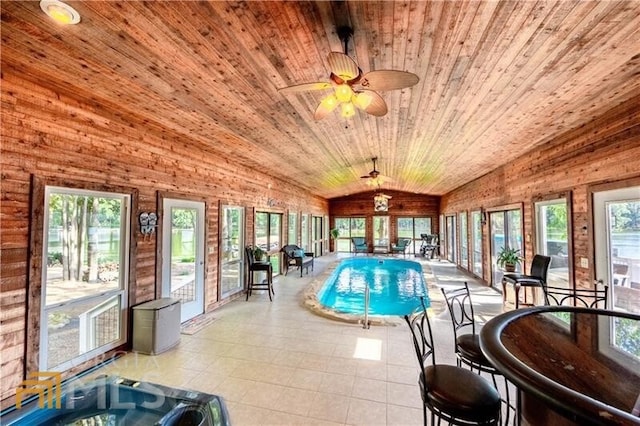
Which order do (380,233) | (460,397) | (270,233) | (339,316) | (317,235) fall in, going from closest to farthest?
(460,397) → (339,316) → (270,233) → (317,235) → (380,233)

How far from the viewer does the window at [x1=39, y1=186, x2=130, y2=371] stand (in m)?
2.83

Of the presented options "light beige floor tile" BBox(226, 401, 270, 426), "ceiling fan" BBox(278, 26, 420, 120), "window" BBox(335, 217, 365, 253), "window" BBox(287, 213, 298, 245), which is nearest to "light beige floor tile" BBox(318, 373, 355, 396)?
"light beige floor tile" BBox(226, 401, 270, 426)

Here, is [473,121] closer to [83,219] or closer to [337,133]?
[337,133]

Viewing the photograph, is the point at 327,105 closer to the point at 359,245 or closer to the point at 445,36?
the point at 445,36

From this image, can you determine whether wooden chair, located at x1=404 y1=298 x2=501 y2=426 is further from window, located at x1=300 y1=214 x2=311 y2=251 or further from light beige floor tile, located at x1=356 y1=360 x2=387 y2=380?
window, located at x1=300 y1=214 x2=311 y2=251

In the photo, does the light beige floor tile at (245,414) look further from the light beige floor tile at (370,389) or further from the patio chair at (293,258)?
the patio chair at (293,258)

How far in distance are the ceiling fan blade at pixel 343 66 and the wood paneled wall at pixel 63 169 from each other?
286 centimetres

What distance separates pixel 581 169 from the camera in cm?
362

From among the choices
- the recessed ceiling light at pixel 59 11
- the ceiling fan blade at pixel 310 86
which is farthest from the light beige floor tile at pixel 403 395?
the recessed ceiling light at pixel 59 11

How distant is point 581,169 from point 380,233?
11.3 metres

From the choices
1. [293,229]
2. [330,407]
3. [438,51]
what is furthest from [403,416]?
[293,229]

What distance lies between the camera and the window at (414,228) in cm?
1438

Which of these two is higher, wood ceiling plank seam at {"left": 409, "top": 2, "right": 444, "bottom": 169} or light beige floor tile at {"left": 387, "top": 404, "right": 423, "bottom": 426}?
wood ceiling plank seam at {"left": 409, "top": 2, "right": 444, "bottom": 169}

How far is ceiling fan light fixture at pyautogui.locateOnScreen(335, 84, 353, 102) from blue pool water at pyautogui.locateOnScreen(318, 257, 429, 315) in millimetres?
3191
